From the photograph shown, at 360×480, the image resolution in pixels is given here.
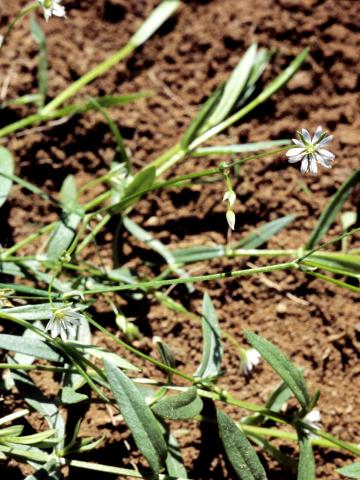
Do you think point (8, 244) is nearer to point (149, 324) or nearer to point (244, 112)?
point (149, 324)

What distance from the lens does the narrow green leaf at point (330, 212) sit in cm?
257

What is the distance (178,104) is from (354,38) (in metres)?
0.81

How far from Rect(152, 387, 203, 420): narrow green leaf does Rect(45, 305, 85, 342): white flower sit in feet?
1.10

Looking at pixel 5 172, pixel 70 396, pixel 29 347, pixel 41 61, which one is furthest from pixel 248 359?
pixel 41 61

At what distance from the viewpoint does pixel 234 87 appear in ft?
8.90

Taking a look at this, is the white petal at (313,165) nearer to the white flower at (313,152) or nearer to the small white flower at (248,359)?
the white flower at (313,152)

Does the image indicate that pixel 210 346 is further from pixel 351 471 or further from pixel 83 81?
pixel 83 81

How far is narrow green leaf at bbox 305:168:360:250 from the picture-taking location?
2.57 m

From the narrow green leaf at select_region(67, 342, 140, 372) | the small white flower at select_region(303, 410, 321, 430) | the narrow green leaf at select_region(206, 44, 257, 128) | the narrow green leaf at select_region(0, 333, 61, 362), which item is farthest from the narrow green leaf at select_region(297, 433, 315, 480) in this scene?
the narrow green leaf at select_region(206, 44, 257, 128)

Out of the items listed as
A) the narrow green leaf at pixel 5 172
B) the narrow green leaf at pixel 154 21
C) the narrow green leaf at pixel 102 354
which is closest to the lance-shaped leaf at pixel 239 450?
the narrow green leaf at pixel 102 354

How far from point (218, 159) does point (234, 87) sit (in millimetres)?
287

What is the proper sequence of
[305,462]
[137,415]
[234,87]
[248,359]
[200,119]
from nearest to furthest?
1. [137,415]
2. [305,462]
3. [248,359]
4. [200,119]
5. [234,87]

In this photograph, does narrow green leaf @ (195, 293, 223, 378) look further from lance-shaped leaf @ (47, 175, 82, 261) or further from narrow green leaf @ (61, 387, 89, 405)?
lance-shaped leaf @ (47, 175, 82, 261)

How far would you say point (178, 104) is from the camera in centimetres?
283
